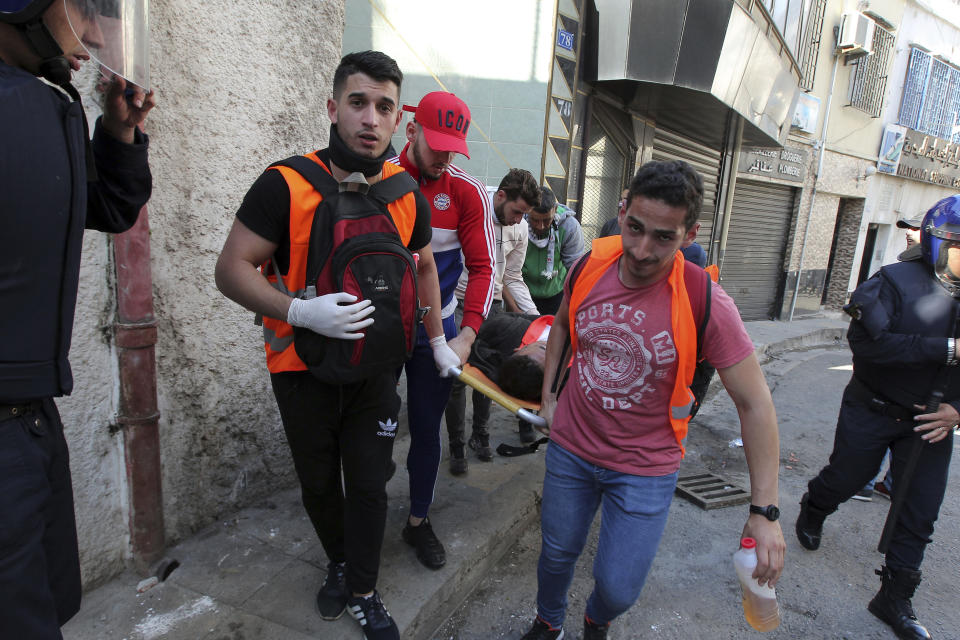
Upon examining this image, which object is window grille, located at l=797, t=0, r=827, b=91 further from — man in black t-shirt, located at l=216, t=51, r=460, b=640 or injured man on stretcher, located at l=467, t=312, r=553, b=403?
man in black t-shirt, located at l=216, t=51, r=460, b=640

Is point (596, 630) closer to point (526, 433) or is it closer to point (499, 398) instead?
point (499, 398)

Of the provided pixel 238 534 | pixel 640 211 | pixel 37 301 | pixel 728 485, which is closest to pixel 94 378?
pixel 238 534

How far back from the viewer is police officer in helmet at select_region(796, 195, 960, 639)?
→ 104 inches

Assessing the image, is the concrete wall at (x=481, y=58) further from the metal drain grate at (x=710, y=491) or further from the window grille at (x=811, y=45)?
the window grille at (x=811, y=45)

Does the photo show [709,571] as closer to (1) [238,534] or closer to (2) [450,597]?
(2) [450,597]

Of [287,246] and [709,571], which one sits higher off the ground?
[287,246]

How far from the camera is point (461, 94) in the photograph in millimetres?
6012

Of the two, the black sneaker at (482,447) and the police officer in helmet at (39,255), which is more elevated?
the police officer in helmet at (39,255)

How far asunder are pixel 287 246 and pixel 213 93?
3.85 ft

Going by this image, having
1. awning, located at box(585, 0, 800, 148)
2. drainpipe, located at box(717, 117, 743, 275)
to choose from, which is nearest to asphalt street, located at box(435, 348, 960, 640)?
awning, located at box(585, 0, 800, 148)

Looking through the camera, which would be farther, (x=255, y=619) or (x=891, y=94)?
(x=891, y=94)

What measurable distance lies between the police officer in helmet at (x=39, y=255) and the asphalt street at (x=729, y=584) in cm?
173

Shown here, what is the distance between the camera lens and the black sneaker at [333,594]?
2.18 meters

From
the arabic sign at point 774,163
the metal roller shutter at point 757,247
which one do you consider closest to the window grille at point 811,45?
the arabic sign at point 774,163
